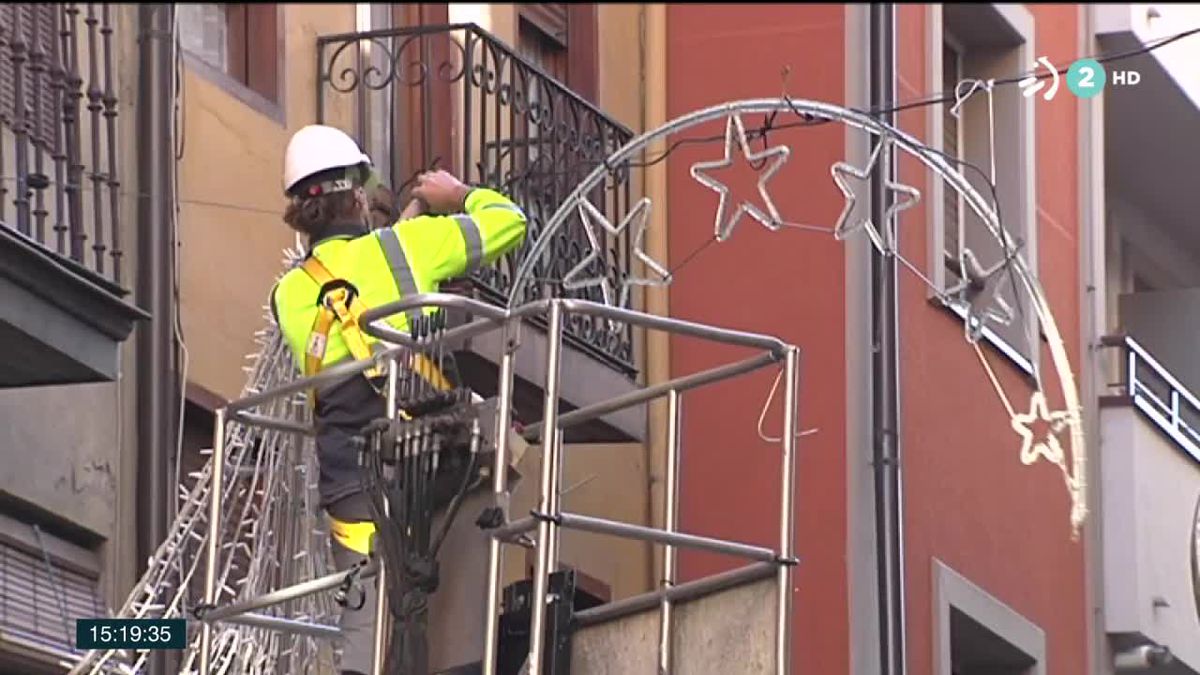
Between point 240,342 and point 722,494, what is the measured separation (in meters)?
2.88

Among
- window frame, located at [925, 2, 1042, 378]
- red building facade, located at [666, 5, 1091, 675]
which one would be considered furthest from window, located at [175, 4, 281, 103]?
window frame, located at [925, 2, 1042, 378]

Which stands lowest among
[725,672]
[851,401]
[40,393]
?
[725,672]

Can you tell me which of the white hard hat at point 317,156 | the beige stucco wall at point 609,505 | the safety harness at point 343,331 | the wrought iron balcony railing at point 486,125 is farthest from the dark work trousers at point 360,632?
the beige stucco wall at point 609,505

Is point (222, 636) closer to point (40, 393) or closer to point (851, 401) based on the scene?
point (40, 393)

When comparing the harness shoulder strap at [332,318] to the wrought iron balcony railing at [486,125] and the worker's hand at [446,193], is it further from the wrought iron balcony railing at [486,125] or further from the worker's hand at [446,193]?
the wrought iron balcony railing at [486,125]

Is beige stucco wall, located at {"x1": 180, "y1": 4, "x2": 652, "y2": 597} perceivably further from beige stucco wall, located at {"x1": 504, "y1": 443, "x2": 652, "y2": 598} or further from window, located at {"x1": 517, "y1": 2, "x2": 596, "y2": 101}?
window, located at {"x1": 517, "y1": 2, "x2": 596, "y2": 101}

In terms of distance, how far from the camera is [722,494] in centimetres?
1705

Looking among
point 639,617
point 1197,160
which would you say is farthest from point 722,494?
point 639,617

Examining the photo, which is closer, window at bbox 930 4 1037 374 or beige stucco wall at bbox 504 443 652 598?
window at bbox 930 4 1037 374

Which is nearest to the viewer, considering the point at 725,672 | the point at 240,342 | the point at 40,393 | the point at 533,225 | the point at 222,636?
the point at 725,672

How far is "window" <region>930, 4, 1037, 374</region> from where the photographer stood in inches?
611
